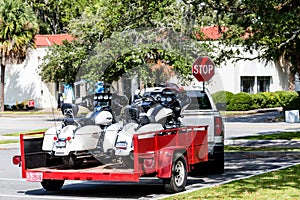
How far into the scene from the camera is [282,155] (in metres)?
19.0

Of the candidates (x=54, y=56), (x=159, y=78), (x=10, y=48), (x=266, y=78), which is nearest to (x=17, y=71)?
(x=10, y=48)

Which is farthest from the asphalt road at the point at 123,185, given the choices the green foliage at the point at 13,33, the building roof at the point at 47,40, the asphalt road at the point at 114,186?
the building roof at the point at 47,40

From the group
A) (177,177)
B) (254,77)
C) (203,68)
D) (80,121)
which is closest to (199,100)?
(177,177)

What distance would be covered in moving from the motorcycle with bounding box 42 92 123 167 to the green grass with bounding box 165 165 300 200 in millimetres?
1639

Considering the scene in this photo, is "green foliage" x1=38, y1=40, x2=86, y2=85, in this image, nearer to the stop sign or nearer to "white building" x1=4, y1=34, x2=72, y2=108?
the stop sign

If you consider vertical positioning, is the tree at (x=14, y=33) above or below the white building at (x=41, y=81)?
above

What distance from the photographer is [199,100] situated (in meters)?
15.0

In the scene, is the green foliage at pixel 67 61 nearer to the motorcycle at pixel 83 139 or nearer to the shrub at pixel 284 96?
the shrub at pixel 284 96

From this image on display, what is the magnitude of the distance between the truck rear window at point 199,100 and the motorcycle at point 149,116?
89 centimetres

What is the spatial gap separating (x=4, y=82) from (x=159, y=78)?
38.3 m

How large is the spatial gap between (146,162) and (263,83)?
45386 mm

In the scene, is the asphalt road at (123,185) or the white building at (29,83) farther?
the white building at (29,83)

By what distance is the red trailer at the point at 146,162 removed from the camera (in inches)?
459

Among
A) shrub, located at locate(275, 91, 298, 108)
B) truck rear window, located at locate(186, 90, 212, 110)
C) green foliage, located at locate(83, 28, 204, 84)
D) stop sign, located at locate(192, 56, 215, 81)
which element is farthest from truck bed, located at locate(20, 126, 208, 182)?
shrub, located at locate(275, 91, 298, 108)
